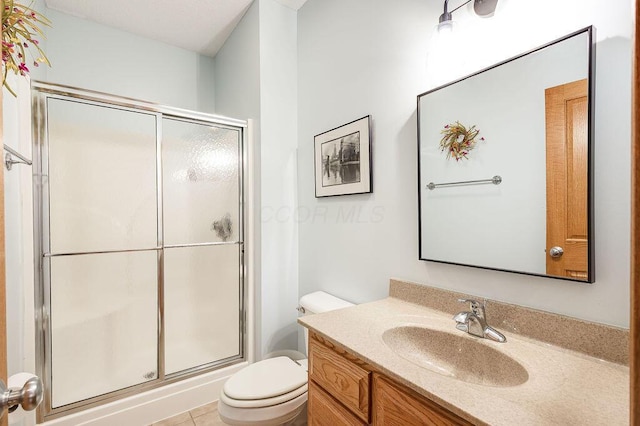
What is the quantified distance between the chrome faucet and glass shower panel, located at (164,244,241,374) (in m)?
1.59

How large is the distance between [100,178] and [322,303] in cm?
157

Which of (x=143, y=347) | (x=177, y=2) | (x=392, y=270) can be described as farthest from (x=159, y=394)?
(x=177, y=2)

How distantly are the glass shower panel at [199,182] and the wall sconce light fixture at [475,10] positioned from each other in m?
1.49

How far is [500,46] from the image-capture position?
1.10 metres

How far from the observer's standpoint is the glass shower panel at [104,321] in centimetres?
176

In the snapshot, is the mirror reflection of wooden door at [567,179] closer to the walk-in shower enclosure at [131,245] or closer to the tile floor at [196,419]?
the walk-in shower enclosure at [131,245]

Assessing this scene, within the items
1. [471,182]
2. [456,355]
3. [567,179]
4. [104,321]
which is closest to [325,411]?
[456,355]

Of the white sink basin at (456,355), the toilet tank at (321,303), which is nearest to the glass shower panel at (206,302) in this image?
the toilet tank at (321,303)

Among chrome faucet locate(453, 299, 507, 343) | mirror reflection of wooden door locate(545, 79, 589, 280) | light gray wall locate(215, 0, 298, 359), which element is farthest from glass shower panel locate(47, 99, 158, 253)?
mirror reflection of wooden door locate(545, 79, 589, 280)

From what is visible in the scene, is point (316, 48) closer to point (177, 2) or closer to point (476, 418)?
point (177, 2)

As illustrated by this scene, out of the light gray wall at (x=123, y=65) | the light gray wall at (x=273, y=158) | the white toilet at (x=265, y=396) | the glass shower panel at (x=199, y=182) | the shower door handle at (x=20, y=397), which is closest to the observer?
the shower door handle at (x=20, y=397)

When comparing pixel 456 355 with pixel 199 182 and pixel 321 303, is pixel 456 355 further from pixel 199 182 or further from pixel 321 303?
pixel 199 182

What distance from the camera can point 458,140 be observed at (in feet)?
4.04

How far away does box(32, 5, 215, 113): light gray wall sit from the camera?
2.23 meters
